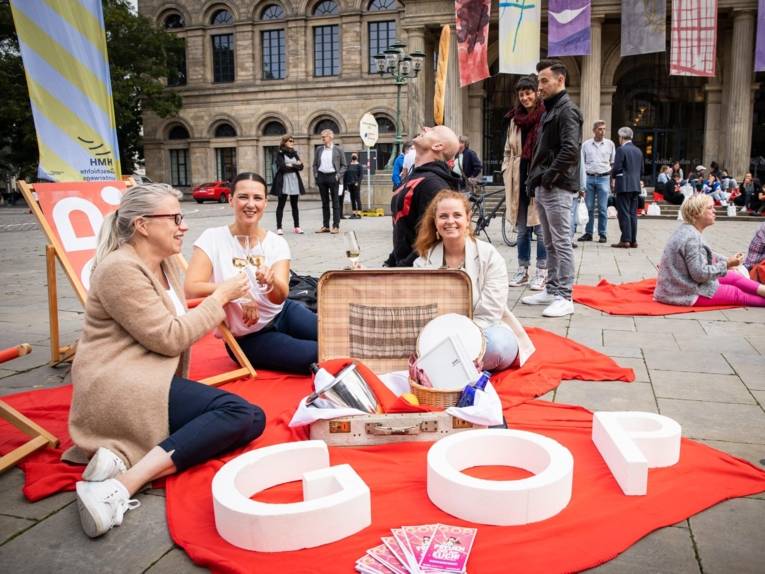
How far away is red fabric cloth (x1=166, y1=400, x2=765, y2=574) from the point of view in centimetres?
196

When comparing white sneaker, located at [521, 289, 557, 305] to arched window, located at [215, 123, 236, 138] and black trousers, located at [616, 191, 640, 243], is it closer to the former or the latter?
black trousers, located at [616, 191, 640, 243]

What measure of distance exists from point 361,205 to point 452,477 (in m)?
17.5

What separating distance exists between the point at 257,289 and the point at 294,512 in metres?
1.88

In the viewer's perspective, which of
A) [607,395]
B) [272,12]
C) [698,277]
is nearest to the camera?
[607,395]

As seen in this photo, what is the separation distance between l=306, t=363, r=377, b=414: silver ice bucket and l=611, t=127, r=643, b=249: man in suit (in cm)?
812

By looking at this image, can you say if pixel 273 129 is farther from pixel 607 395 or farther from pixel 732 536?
pixel 732 536

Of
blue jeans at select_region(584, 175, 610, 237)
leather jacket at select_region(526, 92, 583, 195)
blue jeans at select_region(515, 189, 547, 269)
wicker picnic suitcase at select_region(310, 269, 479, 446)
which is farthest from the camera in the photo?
blue jeans at select_region(584, 175, 610, 237)

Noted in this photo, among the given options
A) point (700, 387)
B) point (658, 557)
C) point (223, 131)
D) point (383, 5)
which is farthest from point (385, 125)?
point (658, 557)

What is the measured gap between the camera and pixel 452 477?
2.20m

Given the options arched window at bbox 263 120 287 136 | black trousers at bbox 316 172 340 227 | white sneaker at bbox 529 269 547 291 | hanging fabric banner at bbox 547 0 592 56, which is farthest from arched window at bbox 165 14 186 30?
white sneaker at bbox 529 269 547 291

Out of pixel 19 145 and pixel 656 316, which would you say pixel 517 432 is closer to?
pixel 656 316

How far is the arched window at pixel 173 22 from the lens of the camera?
37.2 meters

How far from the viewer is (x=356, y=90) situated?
112ft

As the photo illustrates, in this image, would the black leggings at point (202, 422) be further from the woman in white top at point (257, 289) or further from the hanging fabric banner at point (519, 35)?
the hanging fabric banner at point (519, 35)
